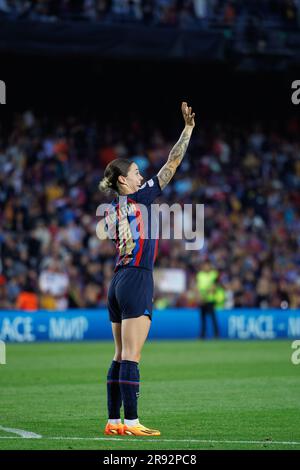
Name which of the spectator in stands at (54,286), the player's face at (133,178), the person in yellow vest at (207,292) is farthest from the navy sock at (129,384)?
the spectator in stands at (54,286)

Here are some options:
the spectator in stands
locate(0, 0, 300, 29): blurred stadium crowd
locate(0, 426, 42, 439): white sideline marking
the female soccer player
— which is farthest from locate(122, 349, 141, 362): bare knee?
locate(0, 0, 300, 29): blurred stadium crowd

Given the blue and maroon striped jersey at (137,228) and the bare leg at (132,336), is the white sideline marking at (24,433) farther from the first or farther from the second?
the blue and maroon striped jersey at (137,228)

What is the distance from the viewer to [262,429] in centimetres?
936

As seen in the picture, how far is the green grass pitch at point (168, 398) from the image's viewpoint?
8570mm

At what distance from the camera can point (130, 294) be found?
8.84m

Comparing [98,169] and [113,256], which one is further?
[98,169]

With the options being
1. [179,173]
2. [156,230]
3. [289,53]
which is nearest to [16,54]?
[179,173]

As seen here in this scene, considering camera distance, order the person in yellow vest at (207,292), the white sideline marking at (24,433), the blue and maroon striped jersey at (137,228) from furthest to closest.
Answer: the person in yellow vest at (207,292), the blue and maroon striped jersey at (137,228), the white sideline marking at (24,433)

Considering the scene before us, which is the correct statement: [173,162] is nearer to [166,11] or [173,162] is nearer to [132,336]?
[132,336]

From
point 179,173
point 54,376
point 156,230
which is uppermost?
point 179,173

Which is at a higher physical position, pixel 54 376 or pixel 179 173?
pixel 179 173

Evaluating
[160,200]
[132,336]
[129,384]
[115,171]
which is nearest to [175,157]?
[115,171]

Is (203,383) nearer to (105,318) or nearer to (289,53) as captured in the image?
(105,318)

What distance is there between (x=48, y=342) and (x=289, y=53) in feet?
38.9
